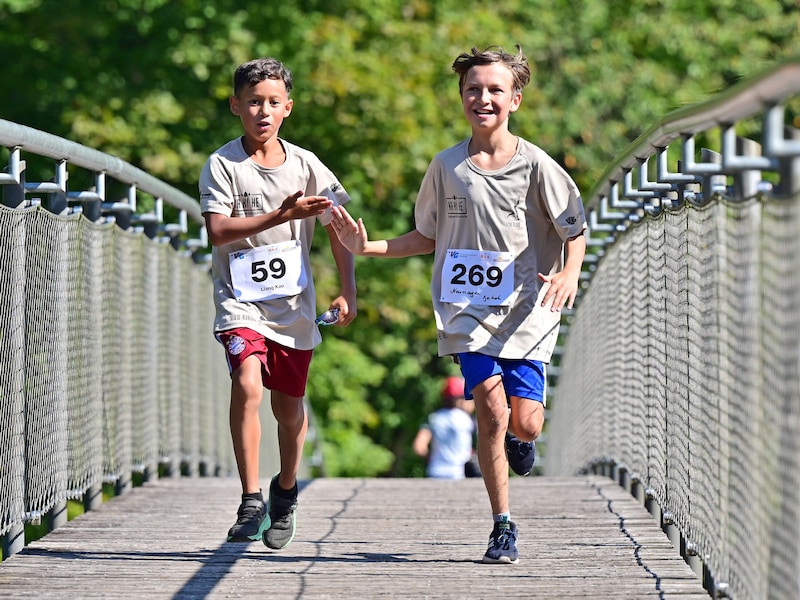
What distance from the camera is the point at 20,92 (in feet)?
63.1

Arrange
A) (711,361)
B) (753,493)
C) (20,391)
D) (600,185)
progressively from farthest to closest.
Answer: (600,185)
(20,391)
(711,361)
(753,493)

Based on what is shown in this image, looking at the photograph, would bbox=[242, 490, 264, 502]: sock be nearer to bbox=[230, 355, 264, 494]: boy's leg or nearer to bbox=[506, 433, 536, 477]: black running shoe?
bbox=[230, 355, 264, 494]: boy's leg

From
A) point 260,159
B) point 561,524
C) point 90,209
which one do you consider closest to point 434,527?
point 561,524

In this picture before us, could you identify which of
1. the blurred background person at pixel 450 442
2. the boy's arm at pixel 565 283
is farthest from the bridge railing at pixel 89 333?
the blurred background person at pixel 450 442

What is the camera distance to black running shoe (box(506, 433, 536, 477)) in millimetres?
6113

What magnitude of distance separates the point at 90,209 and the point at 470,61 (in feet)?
7.61

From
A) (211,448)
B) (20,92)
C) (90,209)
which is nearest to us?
(90,209)

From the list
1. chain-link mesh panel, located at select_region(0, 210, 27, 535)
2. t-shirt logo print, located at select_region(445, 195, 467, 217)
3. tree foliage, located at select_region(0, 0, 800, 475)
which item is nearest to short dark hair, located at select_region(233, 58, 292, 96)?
t-shirt logo print, located at select_region(445, 195, 467, 217)

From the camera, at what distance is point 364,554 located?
559 cm

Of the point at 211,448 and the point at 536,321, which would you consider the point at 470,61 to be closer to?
the point at 536,321

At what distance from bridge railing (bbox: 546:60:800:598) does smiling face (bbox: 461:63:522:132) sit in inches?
21.6

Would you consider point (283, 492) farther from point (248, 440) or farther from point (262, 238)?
point (262, 238)

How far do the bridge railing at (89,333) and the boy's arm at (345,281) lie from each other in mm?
1085

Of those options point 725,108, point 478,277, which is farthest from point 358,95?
point 725,108
